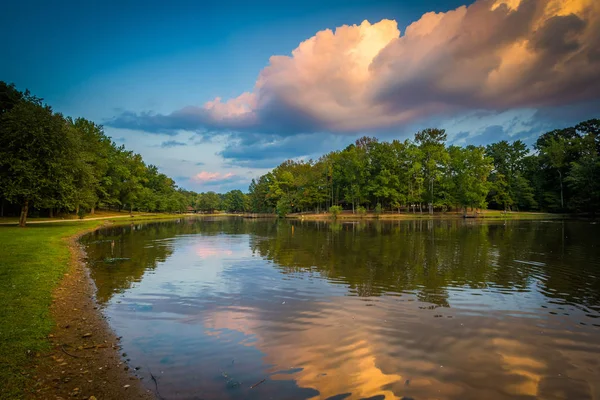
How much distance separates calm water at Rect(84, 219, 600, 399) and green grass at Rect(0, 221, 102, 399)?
5.68 ft

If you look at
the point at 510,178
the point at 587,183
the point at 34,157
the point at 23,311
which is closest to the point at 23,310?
the point at 23,311

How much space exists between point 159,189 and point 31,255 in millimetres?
118371

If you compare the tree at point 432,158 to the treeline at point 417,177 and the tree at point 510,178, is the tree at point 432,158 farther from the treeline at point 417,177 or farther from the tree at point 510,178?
the tree at point 510,178

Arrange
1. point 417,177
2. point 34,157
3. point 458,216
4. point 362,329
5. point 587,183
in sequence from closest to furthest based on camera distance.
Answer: point 362,329 < point 34,157 < point 587,183 < point 458,216 < point 417,177

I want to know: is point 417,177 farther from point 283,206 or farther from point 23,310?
point 23,310

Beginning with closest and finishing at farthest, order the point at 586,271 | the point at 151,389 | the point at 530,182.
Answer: the point at 151,389 → the point at 586,271 → the point at 530,182

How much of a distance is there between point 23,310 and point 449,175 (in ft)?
347

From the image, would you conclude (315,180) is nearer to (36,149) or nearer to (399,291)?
(36,149)

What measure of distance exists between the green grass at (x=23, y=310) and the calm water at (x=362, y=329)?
1730 millimetres

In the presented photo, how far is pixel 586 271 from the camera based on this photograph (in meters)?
16.6

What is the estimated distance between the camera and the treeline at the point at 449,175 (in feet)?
302

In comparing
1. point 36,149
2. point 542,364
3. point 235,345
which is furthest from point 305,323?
point 36,149

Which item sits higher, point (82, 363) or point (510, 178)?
point (510, 178)

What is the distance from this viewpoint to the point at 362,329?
30.0 ft
